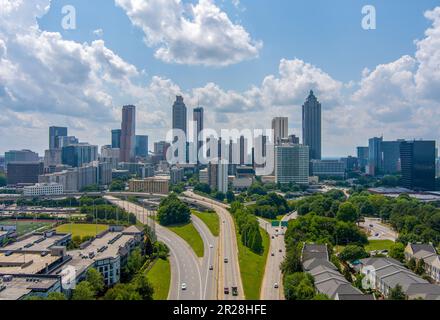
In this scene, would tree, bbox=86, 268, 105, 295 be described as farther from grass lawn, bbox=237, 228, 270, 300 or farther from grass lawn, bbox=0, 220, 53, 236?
grass lawn, bbox=0, 220, 53, 236

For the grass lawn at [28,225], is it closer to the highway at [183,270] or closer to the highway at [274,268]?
the highway at [183,270]

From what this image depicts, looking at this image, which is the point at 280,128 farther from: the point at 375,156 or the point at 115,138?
the point at 115,138

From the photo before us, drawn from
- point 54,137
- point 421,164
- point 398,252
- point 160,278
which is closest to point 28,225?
point 160,278

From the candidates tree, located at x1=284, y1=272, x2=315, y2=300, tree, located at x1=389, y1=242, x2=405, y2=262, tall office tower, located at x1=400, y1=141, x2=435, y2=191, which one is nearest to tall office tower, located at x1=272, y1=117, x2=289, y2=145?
tall office tower, located at x1=400, y1=141, x2=435, y2=191

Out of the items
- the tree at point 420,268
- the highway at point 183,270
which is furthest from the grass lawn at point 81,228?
the tree at point 420,268

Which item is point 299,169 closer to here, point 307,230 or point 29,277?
point 307,230
